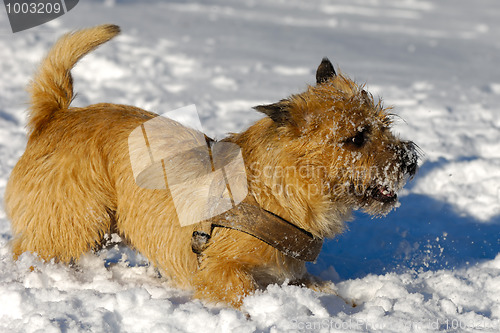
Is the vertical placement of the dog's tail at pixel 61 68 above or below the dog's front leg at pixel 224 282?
above

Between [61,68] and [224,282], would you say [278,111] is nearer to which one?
[224,282]

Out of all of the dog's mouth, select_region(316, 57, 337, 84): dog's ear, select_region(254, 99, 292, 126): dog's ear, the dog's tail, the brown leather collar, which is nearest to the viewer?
select_region(254, 99, 292, 126): dog's ear

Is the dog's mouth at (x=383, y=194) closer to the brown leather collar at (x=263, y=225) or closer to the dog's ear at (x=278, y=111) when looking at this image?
the brown leather collar at (x=263, y=225)

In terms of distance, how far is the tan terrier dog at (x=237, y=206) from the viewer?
2.48 m

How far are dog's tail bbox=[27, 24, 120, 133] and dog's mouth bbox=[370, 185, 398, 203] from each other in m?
1.71

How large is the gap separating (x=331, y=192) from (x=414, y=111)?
465 centimetres

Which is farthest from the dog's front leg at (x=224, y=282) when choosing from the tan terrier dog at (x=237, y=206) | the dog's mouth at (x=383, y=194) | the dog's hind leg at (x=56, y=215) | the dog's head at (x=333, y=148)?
the dog's mouth at (x=383, y=194)

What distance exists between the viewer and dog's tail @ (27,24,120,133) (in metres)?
2.95

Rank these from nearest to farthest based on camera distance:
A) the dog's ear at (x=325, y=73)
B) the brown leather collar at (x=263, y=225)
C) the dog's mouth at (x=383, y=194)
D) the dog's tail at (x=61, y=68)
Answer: the brown leather collar at (x=263, y=225)
the dog's mouth at (x=383, y=194)
the dog's ear at (x=325, y=73)
the dog's tail at (x=61, y=68)

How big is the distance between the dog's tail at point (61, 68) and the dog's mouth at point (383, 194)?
1713 mm

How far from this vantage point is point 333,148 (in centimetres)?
246

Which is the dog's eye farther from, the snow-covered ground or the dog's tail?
the dog's tail

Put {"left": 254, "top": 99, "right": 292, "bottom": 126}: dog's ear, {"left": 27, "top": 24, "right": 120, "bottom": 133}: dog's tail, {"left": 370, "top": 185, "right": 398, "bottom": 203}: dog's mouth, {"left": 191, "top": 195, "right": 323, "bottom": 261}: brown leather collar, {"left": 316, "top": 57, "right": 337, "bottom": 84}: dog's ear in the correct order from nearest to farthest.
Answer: {"left": 254, "top": 99, "right": 292, "bottom": 126}: dog's ear < {"left": 191, "top": 195, "right": 323, "bottom": 261}: brown leather collar < {"left": 370, "top": 185, "right": 398, "bottom": 203}: dog's mouth < {"left": 316, "top": 57, "right": 337, "bottom": 84}: dog's ear < {"left": 27, "top": 24, "right": 120, "bottom": 133}: dog's tail

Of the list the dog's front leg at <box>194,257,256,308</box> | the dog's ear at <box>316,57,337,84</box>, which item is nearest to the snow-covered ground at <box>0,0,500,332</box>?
the dog's front leg at <box>194,257,256,308</box>
